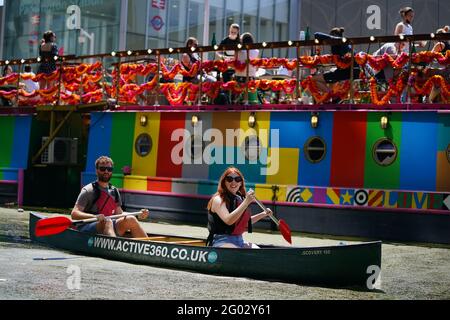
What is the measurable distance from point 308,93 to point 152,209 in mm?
4240

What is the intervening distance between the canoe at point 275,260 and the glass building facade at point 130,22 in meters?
20.7

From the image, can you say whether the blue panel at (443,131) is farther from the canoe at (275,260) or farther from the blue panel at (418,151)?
the canoe at (275,260)

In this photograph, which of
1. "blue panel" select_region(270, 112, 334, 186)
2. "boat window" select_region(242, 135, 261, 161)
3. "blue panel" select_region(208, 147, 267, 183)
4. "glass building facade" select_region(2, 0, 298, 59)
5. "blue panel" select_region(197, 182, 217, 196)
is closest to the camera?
"blue panel" select_region(270, 112, 334, 186)

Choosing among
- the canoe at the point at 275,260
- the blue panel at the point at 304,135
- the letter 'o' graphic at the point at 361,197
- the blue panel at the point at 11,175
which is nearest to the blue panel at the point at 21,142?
the blue panel at the point at 11,175

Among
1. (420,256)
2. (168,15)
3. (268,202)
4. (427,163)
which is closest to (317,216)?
(268,202)

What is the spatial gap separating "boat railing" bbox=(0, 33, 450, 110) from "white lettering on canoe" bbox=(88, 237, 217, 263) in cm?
675

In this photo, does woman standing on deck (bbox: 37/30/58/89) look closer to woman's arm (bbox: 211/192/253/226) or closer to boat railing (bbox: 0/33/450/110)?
boat railing (bbox: 0/33/450/110)

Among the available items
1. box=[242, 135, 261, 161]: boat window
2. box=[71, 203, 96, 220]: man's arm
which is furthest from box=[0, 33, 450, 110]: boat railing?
box=[71, 203, 96, 220]: man's arm

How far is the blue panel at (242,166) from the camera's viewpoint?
18977 millimetres

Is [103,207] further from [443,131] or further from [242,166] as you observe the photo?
[443,131]

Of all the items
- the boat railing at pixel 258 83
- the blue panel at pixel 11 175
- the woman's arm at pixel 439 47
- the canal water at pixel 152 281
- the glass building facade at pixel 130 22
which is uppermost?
the glass building facade at pixel 130 22

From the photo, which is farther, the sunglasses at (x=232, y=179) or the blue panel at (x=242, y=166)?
the blue panel at (x=242, y=166)

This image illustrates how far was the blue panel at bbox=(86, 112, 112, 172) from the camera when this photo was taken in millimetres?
21594

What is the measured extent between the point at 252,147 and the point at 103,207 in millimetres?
6522
